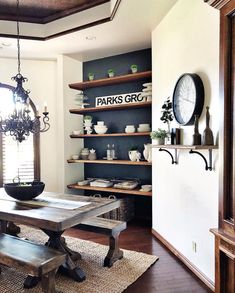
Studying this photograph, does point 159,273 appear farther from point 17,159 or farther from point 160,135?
point 17,159

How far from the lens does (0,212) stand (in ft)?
8.61

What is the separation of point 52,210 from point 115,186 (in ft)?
6.59

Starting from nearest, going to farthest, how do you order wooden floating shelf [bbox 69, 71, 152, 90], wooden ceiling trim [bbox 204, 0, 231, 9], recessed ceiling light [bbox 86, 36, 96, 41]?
wooden ceiling trim [bbox 204, 0, 231, 9], recessed ceiling light [bbox 86, 36, 96, 41], wooden floating shelf [bbox 69, 71, 152, 90]

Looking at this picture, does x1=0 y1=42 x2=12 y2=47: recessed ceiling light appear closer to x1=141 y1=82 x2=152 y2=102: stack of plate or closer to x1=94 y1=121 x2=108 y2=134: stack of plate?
x1=94 y1=121 x2=108 y2=134: stack of plate

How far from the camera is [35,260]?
86.0 inches

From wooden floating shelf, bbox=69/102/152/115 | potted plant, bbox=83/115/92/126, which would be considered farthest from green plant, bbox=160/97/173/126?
potted plant, bbox=83/115/92/126

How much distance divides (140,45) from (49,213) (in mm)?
3046

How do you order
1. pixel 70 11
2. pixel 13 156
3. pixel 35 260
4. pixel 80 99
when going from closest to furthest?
pixel 35 260
pixel 70 11
pixel 13 156
pixel 80 99

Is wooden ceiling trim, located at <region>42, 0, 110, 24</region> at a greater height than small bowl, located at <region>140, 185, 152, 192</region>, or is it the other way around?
wooden ceiling trim, located at <region>42, 0, 110, 24</region>

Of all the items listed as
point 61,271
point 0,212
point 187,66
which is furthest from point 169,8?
point 61,271

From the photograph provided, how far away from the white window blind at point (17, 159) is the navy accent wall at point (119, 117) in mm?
1020

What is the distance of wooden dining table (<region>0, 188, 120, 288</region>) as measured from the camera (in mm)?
2367

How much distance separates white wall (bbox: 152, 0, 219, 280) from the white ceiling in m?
0.20

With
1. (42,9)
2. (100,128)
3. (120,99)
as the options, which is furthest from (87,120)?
(42,9)
